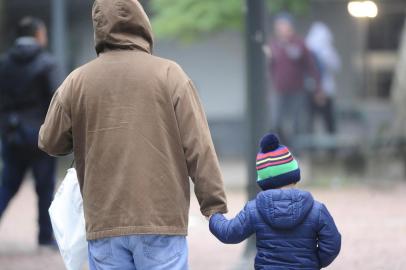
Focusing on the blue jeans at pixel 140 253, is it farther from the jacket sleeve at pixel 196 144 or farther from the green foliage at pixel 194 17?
the green foliage at pixel 194 17

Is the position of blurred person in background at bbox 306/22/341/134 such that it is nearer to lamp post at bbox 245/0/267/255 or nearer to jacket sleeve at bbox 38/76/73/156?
lamp post at bbox 245/0/267/255

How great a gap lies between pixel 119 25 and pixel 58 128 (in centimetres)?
56

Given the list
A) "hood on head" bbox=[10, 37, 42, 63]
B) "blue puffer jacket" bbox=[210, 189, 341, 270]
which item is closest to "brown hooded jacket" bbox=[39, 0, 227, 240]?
"blue puffer jacket" bbox=[210, 189, 341, 270]

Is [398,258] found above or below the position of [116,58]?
below

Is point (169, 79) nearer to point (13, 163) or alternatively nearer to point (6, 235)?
point (13, 163)

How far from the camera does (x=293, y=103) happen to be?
14.4 metres

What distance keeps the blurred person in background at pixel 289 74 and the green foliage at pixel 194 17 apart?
0.61m

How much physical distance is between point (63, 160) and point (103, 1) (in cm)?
Answer: 1169

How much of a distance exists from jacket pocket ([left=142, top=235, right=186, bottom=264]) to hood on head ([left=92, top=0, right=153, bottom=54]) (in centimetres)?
88

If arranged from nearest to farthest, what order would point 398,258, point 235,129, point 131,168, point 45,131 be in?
1. point 131,168
2. point 45,131
3. point 398,258
4. point 235,129

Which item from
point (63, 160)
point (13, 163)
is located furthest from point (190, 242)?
point (63, 160)

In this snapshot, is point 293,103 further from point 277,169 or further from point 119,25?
point 119,25

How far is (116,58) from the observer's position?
13.9 ft

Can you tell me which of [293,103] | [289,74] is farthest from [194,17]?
[293,103]
